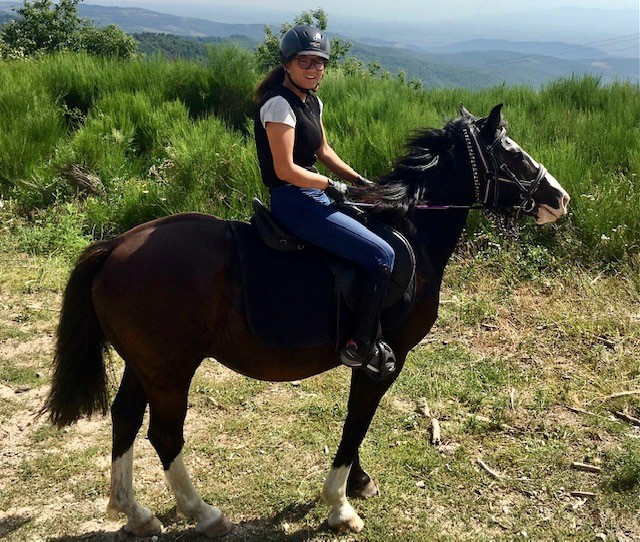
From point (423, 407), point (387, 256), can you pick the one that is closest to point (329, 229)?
point (387, 256)

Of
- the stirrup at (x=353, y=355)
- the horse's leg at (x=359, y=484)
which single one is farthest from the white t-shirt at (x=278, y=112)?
the horse's leg at (x=359, y=484)

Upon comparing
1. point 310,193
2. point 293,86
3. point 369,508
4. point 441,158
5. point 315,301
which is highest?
point 293,86

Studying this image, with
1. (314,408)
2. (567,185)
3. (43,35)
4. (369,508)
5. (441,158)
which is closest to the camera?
(441,158)

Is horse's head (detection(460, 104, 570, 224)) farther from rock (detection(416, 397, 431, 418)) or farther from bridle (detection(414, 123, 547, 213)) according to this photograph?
rock (detection(416, 397, 431, 418))

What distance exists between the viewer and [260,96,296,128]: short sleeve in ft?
7.66

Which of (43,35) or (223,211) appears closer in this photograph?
(223,211)

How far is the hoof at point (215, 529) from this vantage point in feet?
9.16

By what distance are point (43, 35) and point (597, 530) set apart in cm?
3199

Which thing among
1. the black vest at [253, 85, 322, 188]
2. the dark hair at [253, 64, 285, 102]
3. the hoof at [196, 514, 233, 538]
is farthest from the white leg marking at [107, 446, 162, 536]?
the dark hair at [253, 64, 285, 102]

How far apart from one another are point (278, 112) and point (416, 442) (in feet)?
7.75

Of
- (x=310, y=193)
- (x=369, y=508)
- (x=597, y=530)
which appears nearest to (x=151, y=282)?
(x=310, y=193)

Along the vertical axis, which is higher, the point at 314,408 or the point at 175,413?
the point at 175,413

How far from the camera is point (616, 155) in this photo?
692 cm

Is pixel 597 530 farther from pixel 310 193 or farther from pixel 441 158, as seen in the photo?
pixel 310 193
